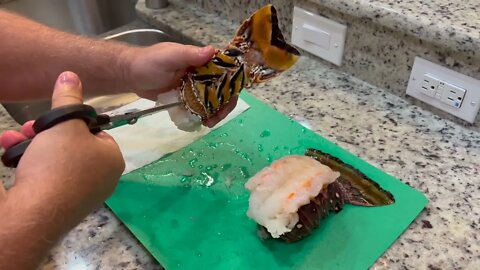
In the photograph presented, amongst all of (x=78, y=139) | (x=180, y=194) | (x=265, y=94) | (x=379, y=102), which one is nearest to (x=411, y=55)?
(x=379, y=102)

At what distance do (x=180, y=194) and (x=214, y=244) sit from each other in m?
0.11

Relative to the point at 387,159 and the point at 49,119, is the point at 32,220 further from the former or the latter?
the point at 387,159

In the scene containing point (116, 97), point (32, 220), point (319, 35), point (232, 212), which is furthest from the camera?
point (116, 97)

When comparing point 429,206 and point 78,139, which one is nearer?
point 78,139

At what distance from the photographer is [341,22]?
914 millimetres

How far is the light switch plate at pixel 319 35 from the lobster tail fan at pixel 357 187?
0.92ft

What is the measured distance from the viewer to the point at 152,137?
837 mm

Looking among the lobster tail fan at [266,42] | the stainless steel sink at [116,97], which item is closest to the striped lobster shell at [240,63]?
the lobster tail fan at [266,42]

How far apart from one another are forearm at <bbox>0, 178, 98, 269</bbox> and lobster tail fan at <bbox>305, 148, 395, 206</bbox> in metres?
0.39

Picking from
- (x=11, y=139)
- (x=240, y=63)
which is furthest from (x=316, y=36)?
(x=11, y=139)

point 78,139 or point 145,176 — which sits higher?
point 78,139

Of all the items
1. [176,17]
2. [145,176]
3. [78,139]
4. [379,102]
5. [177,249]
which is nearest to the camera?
[78,139]

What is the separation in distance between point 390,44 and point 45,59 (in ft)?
1.99

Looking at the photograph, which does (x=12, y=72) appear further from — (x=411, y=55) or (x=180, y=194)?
(x=411, y=55)
